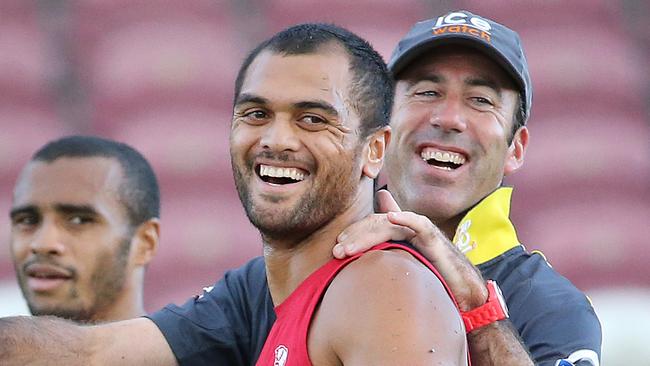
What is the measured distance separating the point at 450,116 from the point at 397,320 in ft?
4.18

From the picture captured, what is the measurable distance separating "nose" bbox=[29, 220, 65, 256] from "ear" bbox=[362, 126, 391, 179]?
1699 millimetres

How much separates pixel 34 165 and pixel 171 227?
2037 millimetres

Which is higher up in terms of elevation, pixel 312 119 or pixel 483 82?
pixel 483 82

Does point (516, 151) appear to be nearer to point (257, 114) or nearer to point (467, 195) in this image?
point (467, 195)

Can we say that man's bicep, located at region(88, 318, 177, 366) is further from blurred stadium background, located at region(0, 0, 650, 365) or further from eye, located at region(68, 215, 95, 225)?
blurred stadium background, located at region(0, 0, 650, 365)

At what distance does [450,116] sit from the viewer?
351 centimetres

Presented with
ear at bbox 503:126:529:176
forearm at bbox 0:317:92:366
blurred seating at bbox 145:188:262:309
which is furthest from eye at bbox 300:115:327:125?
blurred seating at bbox 145:188:262:309

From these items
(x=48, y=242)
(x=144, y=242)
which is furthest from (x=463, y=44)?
(x=48, y=242)

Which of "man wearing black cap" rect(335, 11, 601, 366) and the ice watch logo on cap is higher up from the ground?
the ice watch logo on cap

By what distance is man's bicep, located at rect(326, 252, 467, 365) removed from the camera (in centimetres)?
231

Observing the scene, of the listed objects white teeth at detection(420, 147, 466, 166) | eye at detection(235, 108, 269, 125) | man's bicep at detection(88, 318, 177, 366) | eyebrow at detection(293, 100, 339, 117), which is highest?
eyebrow at detection(293, 100, 339, 117)

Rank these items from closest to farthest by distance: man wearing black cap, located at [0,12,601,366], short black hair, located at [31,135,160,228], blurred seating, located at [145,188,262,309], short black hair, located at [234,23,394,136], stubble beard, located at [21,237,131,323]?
short black hair, located at [234,23,394,136] → man wearing black cap, located at [0,12,601,366] → stubble beard, located at [21,237,131,323] → short black hair, located at [31,135,160,228] → blurred seating, located at [145,188,262,309]

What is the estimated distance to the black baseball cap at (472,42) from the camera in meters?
3.49

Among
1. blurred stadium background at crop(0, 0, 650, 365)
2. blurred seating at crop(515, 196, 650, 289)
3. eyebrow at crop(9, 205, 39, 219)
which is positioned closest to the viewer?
eyebrow at crop(9, 205, 39, 219)
